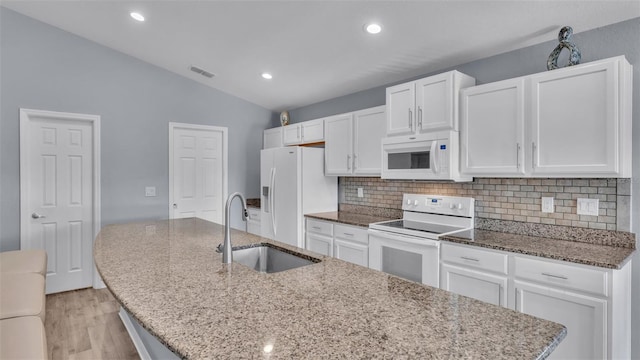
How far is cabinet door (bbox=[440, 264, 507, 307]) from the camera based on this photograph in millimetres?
2219

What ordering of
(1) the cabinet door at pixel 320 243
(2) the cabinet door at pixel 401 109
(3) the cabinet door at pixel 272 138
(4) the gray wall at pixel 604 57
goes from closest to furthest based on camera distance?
(4) the gray wall at pixel 604 57 < (2) the cabinet door at pixel 401 109 < (1) the cabinet door at pixel 320 243 < (3) the cabinet door at pixel 272 138

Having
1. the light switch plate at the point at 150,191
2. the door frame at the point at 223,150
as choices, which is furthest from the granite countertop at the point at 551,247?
the light switch plate at the point at 150,191

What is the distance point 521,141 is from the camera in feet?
7.75

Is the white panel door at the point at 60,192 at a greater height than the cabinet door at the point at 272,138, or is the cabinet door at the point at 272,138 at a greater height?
the cabinet door at the point at 272,138

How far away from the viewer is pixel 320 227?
372cm

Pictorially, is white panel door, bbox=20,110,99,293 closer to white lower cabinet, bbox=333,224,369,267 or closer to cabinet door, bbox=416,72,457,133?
white lower cabinet, bbox=333,224,369,267

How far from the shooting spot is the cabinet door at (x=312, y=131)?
4.08 meters

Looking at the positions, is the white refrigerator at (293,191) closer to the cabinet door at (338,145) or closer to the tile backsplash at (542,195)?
the cabinet door at (338,145)

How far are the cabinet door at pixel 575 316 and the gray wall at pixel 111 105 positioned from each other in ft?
12.5

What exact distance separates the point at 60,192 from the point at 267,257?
10.1ft

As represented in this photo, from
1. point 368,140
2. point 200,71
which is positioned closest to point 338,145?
point 368,140

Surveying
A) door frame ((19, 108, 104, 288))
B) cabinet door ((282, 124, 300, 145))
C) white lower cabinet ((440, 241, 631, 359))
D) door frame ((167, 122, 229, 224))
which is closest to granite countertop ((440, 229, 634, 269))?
white lower cabinet ((440, 241, 631, 359))

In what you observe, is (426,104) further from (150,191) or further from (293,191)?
(150,191)

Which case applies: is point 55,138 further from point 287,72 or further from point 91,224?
point 287,72
